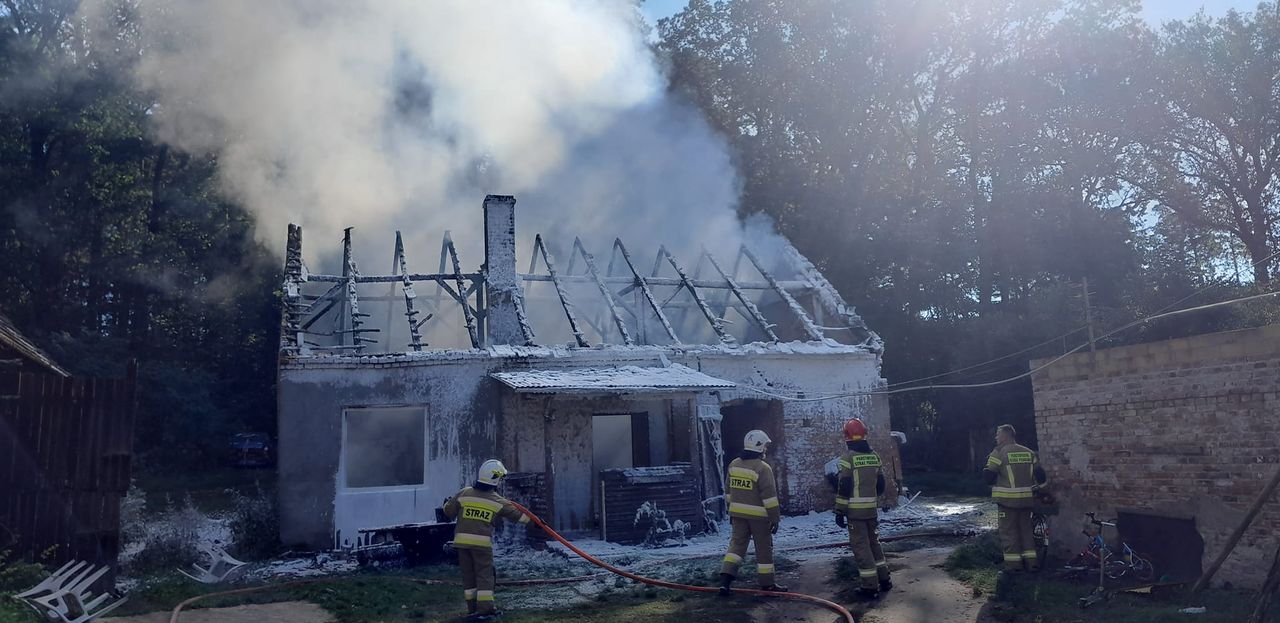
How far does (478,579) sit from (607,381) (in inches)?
238

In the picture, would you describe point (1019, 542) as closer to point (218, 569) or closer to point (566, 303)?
point (218, 569)

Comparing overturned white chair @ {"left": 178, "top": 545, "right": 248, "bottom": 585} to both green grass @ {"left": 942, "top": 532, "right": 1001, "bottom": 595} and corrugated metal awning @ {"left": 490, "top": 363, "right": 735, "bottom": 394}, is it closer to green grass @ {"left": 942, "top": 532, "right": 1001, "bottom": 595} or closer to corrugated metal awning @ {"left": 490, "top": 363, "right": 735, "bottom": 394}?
corrugated metal awning @ {"left": 490, "top": 363, "right": 735, "bottom": 394}

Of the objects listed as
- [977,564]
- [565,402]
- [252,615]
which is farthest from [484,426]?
[977,564]

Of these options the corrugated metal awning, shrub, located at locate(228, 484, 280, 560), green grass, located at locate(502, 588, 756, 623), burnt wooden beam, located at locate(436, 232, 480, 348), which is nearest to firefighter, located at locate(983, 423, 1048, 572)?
green grass, located at locate(502, 588, 756, 623)

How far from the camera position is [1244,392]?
833 centimetres

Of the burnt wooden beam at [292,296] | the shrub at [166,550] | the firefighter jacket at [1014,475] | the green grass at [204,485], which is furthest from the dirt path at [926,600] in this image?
the green grass at [204,485]

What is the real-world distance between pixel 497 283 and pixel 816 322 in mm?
6805

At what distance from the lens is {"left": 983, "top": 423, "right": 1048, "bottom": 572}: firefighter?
31.3ft

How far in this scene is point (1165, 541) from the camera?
9328 millimetres

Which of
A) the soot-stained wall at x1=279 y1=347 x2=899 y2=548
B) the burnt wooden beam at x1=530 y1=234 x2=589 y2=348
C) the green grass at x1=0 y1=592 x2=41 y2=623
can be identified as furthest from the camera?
the burnt wooden beam at x1=530 y1=234 x2=589 y2=348

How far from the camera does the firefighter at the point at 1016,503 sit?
31.3 feet

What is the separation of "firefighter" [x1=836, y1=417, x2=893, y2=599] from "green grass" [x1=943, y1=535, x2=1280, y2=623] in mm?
985

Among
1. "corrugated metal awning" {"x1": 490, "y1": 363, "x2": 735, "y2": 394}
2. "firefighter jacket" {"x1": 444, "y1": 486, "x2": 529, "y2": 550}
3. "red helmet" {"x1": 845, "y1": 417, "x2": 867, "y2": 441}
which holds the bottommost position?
"firefighter jacket" {"x1": 444, "y1": 486, "x2": 529, "y2": 550}

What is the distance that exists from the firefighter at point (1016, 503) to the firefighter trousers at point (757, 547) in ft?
7.87
